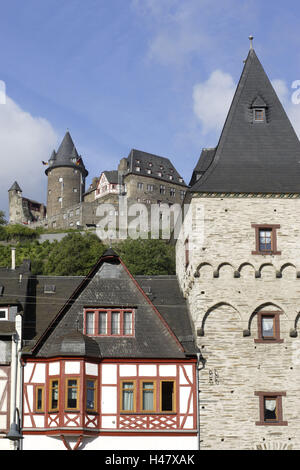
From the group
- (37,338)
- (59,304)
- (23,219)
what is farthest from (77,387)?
(23,219)

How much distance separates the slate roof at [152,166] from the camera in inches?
5551

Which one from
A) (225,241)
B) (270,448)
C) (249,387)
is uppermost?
(225,241)

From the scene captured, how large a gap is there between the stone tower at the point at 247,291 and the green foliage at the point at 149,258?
32.5 metres

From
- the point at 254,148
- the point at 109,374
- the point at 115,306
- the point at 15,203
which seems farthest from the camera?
the point at 15,203

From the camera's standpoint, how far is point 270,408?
3466cm

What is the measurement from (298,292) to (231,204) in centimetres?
514

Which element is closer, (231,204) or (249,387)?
(249,387)

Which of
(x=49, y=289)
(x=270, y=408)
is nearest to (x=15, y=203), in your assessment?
(x=49, y=289)

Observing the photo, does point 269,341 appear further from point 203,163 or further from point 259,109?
point 203,163

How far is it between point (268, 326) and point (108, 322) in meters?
7.37

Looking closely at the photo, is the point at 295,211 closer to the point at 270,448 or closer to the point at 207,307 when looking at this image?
the point at 207,307

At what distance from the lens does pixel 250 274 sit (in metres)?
36.1

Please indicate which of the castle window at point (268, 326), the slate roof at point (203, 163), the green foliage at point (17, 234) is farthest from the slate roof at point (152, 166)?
the castle window at point (268, 326)

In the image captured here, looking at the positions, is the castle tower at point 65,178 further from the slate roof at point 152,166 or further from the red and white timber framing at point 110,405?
the red and white timber framing at point 110,405
